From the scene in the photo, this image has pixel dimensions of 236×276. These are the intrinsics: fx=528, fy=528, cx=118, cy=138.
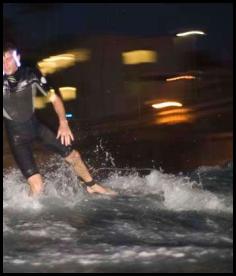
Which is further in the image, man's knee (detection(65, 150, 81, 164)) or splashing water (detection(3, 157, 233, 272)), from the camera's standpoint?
man's knee (detection(65, 150, 81, 164))

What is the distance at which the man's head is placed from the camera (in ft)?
18.3

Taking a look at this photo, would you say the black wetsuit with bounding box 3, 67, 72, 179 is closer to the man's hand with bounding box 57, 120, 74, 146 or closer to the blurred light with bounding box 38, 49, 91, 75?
the man's hand with bounding box 57, 120, 74, 146

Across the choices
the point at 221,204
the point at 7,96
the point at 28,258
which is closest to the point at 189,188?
the point at 221,204

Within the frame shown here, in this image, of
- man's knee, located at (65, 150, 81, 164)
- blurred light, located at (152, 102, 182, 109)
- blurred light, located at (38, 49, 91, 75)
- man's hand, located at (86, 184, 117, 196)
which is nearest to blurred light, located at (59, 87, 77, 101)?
blurred light, located at (38, 49, 91, 75)

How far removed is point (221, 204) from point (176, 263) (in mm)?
2057

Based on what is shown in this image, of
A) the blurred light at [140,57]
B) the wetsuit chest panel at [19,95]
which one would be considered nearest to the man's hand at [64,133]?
the wetsuit chest panel at [19,95]

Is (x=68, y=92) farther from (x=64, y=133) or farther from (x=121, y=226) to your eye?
(x=121, y=226)

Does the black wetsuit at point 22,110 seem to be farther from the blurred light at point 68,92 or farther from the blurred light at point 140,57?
the blurred light at point 140,57

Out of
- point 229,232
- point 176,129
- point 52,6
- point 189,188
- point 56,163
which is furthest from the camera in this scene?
point 52,6

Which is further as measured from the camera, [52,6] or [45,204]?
[52,6]

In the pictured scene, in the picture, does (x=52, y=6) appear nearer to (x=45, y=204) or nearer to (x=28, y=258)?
(x=45, y=204)

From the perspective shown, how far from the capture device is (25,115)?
18.9 feet

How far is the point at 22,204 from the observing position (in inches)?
227

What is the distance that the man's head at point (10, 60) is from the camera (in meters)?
5.57
